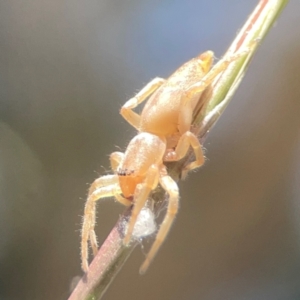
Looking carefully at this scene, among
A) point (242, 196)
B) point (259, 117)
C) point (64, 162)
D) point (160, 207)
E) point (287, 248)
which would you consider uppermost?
point (160, 207)

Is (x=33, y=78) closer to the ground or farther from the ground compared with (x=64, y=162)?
farther from the ground

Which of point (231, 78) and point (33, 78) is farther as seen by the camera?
point (33, 78)

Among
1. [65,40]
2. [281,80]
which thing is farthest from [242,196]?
[65,40]

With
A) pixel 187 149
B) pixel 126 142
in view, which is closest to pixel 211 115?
pixel 187 149

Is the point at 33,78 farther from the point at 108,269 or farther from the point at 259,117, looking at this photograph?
the point at 108,269

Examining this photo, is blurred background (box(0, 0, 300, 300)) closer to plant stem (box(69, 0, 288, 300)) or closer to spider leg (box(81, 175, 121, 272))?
spider leg (box(81, 175, 121, 272))

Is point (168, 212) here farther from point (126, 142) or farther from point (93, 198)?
point (126, 142)
